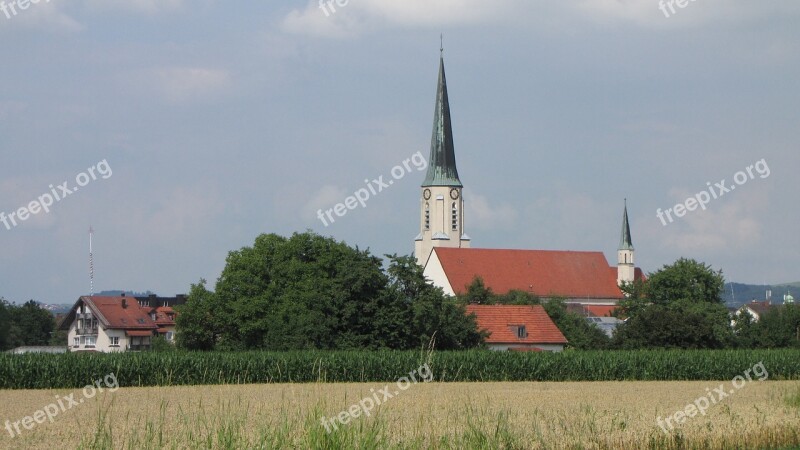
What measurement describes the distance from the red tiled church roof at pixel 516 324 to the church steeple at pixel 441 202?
5526 cm

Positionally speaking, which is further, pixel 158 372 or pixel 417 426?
pixel 158 372

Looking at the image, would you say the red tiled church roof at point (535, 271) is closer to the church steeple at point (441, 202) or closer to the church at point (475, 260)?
the church at point (475, 260)

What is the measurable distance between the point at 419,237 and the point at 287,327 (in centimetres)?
7673

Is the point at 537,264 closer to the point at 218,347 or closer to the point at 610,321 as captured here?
the point at 610,321

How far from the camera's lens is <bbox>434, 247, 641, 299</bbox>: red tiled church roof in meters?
121

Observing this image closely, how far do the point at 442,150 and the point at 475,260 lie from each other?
15.4 m

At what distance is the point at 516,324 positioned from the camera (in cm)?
7294

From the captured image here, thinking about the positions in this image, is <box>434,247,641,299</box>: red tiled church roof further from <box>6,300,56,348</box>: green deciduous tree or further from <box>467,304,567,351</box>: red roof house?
<box>6,300,56,348</box>: green deciduous tree

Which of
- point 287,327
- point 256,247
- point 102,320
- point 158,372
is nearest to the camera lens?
point 158,372

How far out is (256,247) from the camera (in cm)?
7094

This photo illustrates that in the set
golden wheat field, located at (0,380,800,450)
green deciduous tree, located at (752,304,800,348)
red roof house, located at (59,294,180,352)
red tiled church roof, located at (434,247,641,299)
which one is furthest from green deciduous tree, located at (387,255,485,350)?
red tiled church roof, located at (434,247,641,299)

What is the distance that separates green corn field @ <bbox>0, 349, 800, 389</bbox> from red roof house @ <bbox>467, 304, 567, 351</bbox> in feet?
68.9

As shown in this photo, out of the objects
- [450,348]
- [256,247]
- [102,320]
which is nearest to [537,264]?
[102,320]

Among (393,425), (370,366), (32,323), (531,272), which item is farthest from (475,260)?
(393,425)
